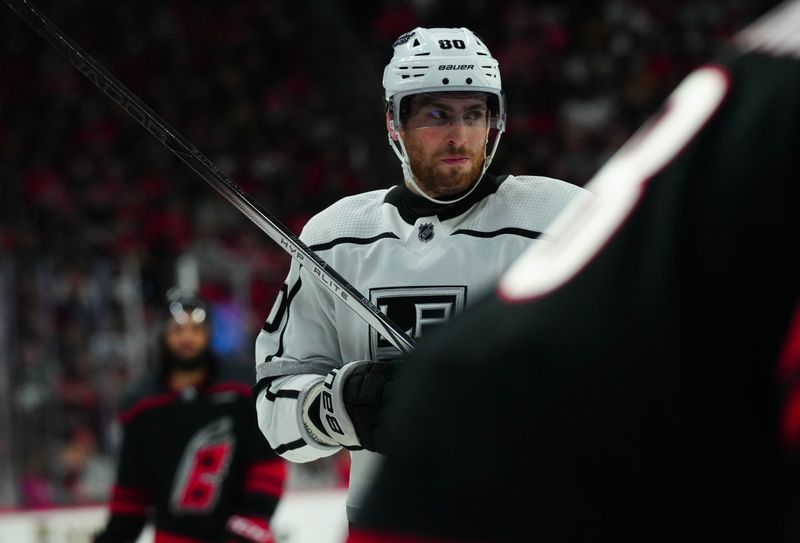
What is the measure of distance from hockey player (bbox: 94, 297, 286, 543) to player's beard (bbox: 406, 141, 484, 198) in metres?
1.94

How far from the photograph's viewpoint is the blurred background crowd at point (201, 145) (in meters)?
6.26

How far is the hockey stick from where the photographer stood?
7.00 ft

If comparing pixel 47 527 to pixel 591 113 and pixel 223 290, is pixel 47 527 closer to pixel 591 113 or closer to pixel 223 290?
pixel 223 290

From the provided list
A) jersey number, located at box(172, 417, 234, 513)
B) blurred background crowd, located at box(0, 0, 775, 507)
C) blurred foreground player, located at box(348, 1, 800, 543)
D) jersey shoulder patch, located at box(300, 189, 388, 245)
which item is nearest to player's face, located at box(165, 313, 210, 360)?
jersey number, located at box(172, 417, 234, 513)

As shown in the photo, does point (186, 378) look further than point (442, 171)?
Yes

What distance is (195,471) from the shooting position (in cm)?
416

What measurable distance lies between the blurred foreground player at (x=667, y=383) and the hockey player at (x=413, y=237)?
1.71 meters

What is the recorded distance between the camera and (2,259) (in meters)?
5.91

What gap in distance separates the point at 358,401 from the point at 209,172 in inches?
21.2

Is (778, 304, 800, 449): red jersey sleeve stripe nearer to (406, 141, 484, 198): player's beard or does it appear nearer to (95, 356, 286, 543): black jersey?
(406, 141, 484, 198): player's beard

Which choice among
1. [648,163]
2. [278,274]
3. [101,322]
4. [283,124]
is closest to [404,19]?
[283,124]

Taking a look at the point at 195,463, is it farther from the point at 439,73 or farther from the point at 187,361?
the point at 439,73

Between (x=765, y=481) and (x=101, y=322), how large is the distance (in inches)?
244

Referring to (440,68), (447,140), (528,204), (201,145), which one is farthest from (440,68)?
(201,145)
